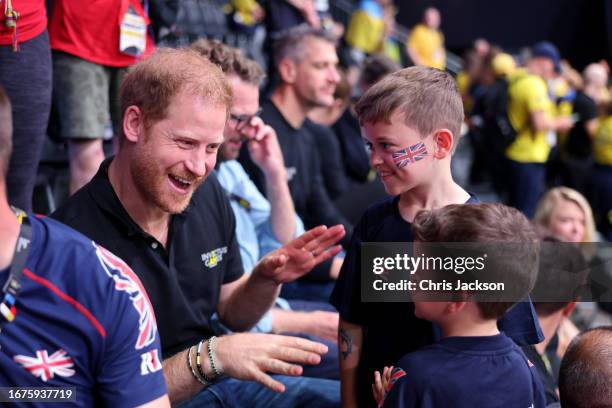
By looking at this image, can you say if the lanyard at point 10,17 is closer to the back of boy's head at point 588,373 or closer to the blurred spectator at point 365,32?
the back of boy's head at point 588,373

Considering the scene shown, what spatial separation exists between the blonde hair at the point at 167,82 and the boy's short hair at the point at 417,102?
0.40 meters

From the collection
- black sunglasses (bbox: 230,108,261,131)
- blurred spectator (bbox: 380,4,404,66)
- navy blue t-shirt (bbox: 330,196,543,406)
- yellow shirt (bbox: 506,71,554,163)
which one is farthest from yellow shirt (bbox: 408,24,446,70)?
navy blue t-shirt (bbox: 330,196,543,406)

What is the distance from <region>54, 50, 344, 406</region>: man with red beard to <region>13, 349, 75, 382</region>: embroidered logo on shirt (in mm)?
523

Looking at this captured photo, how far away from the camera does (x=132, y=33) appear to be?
3.02 meters

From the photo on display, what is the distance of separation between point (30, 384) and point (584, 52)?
1322cm

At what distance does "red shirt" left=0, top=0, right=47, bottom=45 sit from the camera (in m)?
2.44

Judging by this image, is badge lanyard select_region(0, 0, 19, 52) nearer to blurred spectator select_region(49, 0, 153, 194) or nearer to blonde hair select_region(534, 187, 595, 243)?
blurred spectator select_region(49, 0, 153, 194)

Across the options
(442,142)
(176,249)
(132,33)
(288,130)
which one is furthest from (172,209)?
(288,130)

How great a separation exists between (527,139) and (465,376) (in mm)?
5255

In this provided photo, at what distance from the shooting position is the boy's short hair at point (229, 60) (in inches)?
113

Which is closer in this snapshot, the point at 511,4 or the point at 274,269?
the point at 274,269

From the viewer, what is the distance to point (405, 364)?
1.78 meters

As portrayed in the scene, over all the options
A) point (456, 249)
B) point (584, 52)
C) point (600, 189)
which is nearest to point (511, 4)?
point (584, 52)

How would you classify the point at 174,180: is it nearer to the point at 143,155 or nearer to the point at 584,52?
the point at 143,155
